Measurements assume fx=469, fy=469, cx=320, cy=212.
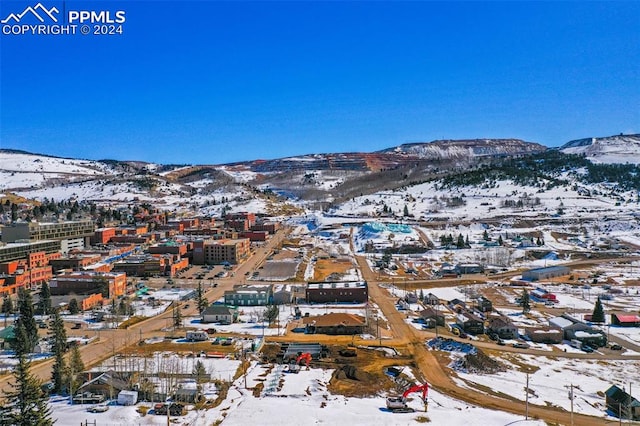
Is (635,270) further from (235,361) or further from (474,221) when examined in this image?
(235,361)

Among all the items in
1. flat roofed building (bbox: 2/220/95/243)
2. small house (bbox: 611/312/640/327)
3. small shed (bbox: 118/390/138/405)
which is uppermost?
flat roofed building (bbox: 2/220/95/243)

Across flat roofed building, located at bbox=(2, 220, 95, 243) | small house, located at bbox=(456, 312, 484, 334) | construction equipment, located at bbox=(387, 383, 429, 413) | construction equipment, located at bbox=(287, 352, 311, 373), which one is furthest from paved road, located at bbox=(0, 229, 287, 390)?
flat roofed building, located at bbox=(2, 220, 95, 243)

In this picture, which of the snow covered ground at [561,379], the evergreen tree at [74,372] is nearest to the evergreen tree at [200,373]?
the evergreen tree at [74,372]

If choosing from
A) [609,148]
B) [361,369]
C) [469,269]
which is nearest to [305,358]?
[361,369]

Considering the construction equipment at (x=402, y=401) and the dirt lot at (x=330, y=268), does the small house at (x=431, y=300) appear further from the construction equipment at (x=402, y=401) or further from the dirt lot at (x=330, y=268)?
the construction equipment at (x=402, y=401)

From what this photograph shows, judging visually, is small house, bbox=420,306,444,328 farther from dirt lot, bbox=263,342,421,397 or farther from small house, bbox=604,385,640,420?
small house, bbox=604,385,640,420

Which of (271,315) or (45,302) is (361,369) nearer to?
(271,315)
